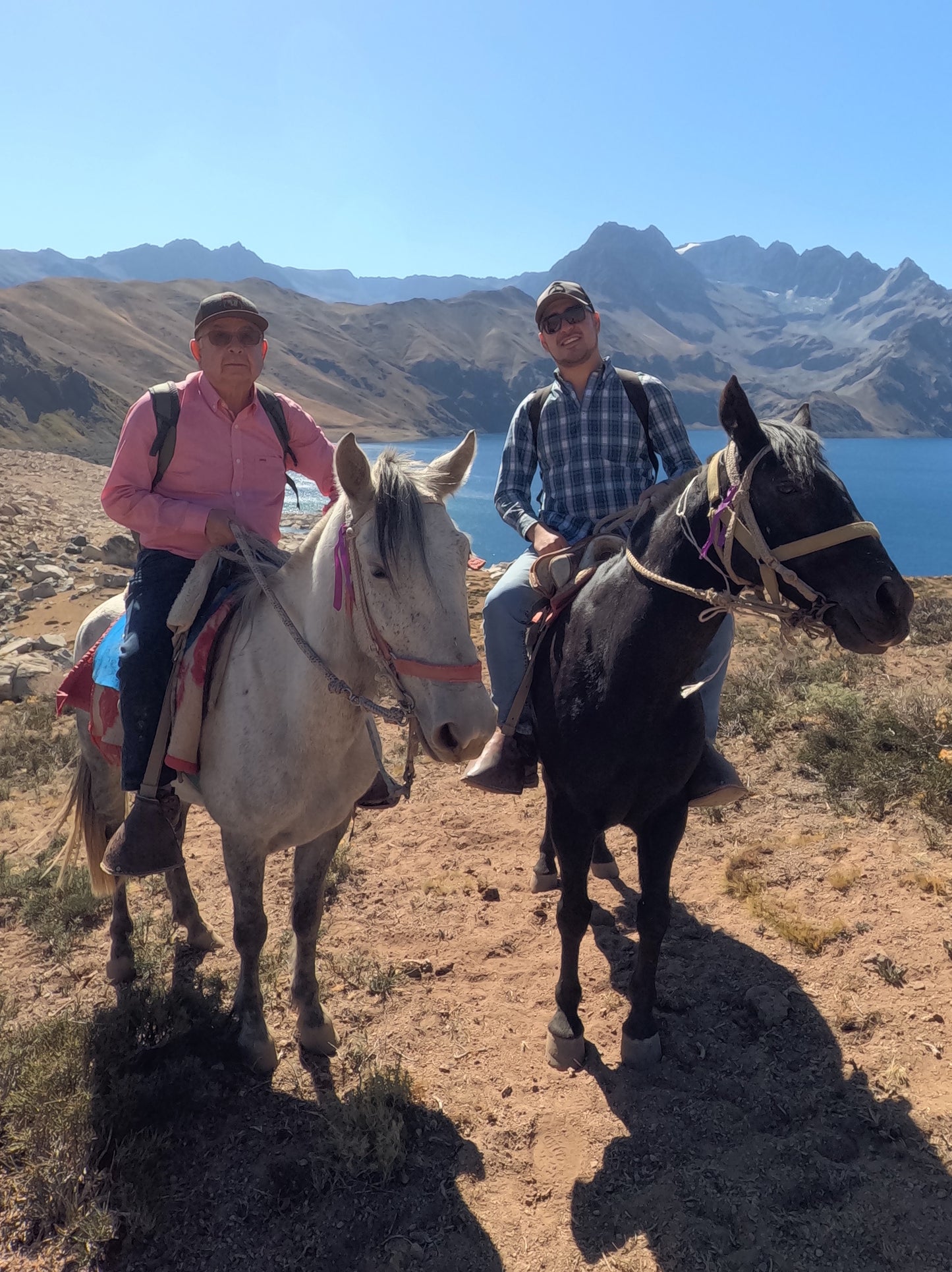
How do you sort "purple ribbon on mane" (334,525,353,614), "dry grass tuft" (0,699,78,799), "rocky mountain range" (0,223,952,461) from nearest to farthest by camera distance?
"purple ribbon on mane" (334,525,353,614), "dry grass tuft" (0,699,78,799), "rocky mountain range" (0,223,952,461)

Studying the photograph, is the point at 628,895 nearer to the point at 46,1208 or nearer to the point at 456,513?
the point at 46,1208

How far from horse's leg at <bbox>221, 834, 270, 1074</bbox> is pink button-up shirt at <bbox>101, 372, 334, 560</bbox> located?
1.47 meters

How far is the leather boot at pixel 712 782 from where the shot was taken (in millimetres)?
3295

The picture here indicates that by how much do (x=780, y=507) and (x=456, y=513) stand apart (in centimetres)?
4379

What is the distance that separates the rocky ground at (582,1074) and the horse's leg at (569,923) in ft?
0.43

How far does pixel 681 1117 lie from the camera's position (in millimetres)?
3035

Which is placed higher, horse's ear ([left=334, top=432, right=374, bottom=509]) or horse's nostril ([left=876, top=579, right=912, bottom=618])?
horse's ear ([left=334, top=432, right=374, bottom=509])

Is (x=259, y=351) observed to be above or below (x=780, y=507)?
above

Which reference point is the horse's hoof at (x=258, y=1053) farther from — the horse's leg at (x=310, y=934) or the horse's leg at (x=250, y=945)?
the horse's leg at (x=310, y=934)

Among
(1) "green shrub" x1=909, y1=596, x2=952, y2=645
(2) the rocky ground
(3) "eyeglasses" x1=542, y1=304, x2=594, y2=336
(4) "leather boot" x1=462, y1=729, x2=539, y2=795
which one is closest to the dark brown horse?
(4) "leather boot" x1=462, y1=729, x2=539, y2=795

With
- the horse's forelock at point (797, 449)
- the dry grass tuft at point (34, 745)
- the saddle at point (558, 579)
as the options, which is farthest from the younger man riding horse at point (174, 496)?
the dry grass tuft at point (34, 745)

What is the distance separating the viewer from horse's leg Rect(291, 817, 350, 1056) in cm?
347

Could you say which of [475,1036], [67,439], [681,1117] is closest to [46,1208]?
[475,1036]

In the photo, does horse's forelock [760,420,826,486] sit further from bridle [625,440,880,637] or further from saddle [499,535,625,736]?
saddle [499,535,625,736]
